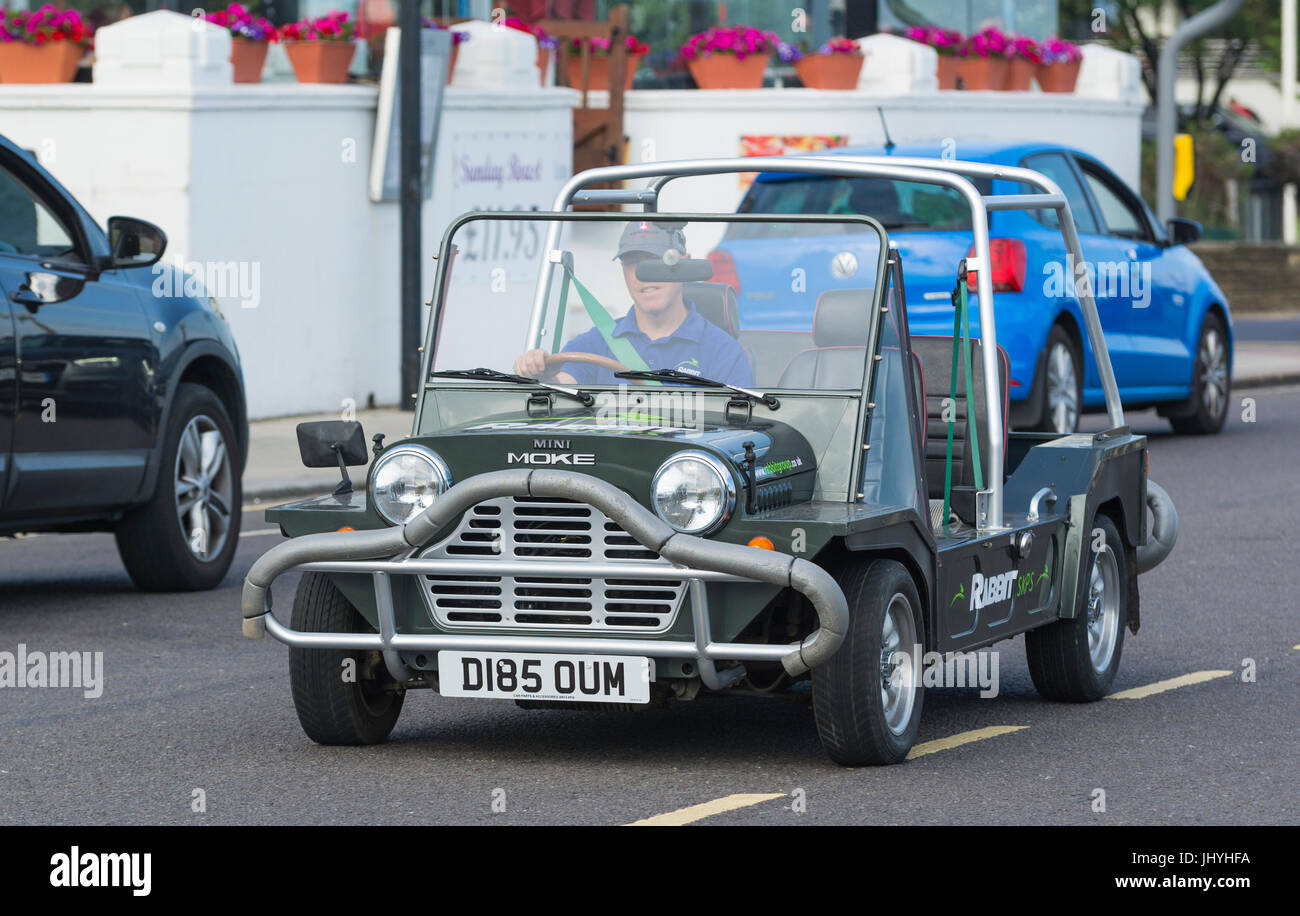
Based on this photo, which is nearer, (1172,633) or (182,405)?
(1172,633)

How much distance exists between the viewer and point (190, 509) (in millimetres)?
10836

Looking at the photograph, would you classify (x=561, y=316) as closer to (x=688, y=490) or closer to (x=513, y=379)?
(x=513, y=379)

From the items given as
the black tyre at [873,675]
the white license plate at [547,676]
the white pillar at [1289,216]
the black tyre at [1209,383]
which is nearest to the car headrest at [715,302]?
the black tyre at [873,675]

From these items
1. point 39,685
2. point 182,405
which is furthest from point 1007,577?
point 182,405

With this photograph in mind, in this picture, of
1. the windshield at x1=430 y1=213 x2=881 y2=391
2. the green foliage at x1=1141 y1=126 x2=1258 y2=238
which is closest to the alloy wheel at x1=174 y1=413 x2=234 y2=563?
the windshield at x1=430 y1=213 x2=881 y2=391

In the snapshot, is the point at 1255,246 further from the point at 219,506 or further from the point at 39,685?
the point at 39,685

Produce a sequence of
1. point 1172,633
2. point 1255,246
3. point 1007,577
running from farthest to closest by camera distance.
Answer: point 1255,246
point 1172,633
point 1007,577

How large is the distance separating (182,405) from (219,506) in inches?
20.8

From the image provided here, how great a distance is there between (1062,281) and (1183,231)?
73.0 inches

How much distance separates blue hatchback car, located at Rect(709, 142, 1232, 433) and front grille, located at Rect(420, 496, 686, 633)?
5467mm

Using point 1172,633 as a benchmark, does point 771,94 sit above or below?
above

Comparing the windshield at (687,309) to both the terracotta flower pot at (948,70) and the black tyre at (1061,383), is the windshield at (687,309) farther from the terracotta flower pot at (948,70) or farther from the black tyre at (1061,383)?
the terracotta flower pot at (948,70)

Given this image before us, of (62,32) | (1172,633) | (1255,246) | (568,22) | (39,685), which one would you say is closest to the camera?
(39,685)

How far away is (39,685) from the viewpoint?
8.48 m
